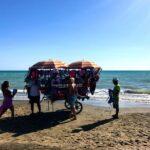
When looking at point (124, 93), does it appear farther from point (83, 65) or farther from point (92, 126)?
point (92, 126)

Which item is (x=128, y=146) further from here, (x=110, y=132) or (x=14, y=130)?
(x=14, y=130)

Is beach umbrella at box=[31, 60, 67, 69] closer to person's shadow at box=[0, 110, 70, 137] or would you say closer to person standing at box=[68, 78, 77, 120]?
person standing at box=[68, 78, 77, 120]

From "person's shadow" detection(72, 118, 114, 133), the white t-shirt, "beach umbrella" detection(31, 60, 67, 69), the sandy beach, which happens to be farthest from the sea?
the white t-shirt

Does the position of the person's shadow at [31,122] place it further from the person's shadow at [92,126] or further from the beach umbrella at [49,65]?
the beach umbrella at [49,65]

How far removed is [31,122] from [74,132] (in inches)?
106

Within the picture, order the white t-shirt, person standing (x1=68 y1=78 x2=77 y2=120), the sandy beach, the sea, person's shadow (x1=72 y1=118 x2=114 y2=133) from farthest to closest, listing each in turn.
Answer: the sea
the white t-shirt
person standing (x1=68 y1=78 x2=77 y2=120)
person's shadow (x1=72 y1=118 x2=114 y2=133)
the sandy beach

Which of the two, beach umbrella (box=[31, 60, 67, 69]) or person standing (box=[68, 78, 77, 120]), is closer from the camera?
person standing (box=[68, 78, 77, 120])

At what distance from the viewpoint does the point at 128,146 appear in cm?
1099

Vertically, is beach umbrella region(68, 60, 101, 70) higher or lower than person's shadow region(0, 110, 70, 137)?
higher

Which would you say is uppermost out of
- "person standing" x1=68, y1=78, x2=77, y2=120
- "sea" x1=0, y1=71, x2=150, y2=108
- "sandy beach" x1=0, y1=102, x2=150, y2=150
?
"person standing" x1=68, y1=78, x2=77, y2=120

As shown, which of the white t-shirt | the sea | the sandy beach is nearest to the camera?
the sandy beach

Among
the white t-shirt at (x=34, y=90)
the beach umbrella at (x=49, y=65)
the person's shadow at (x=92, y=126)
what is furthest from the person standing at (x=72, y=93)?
the beach umbrella at (x=49, y=65)

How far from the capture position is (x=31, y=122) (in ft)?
49.0

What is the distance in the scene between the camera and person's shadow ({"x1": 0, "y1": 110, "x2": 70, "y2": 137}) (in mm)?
13391
